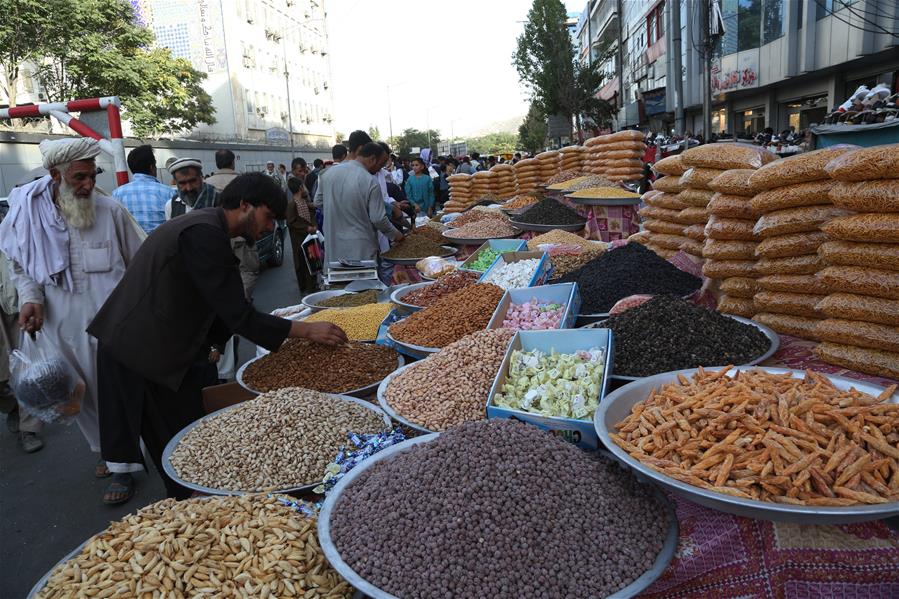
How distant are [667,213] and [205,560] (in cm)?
301

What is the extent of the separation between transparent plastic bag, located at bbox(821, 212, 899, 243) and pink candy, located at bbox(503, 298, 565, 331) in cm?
94

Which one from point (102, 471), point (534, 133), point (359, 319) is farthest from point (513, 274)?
point (534, 133)

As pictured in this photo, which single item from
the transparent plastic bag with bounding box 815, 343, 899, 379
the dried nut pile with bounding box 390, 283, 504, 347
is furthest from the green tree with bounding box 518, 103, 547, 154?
the transparent plastic bag with bounding box 815, 343, 899, 379

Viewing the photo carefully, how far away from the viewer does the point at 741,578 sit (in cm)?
127

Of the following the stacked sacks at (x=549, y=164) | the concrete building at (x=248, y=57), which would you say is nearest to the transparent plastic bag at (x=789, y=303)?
the stacked sacks at (x=549, y=164)

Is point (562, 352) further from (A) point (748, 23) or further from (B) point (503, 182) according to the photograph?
(A) point (748, 23)

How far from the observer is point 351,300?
3799 millimetres

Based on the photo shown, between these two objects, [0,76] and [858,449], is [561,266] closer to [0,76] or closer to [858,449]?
[858,449]

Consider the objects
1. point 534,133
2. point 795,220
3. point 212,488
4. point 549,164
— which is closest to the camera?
point 212,488

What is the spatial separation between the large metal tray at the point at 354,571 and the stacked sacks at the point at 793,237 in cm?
111

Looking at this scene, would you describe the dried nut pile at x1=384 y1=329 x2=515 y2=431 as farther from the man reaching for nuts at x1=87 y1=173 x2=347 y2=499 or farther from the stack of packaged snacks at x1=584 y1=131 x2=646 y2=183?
the stack of packaged snacks at x1=584 y1=131 x2=646 y2=183

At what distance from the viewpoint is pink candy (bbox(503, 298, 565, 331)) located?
2377 mm

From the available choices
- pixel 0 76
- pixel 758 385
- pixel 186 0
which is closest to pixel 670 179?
pixel 758 385

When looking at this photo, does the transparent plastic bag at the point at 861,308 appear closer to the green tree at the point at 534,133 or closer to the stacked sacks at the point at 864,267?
the stacked sacks at the point at 864,267
